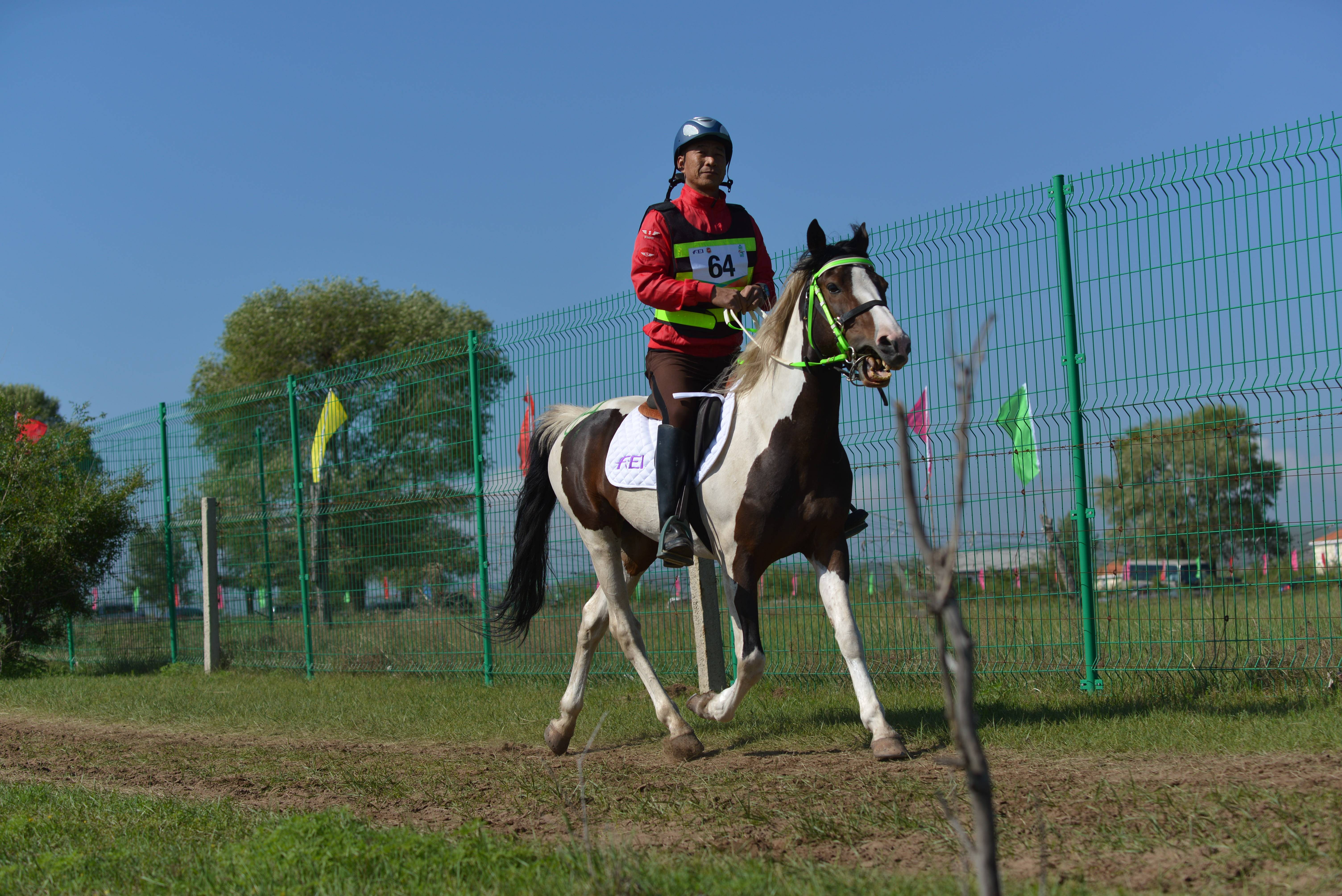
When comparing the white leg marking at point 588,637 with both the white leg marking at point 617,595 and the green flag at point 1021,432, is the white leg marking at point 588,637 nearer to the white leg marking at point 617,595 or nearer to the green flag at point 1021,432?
the white leg marking at point 617,595

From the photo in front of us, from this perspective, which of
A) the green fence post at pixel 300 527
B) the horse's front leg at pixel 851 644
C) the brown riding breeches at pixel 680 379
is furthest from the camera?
the green fence post at pixel 300 527

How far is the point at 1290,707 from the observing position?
5520mm

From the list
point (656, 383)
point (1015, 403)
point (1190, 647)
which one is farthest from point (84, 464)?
point (1190, 647)

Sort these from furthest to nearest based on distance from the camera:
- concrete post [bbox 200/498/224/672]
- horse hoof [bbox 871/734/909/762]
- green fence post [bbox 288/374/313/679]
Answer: concrete post [bbox 200/498/224/672]
green fence post [bbox 288/374/313/679]
horse hoof [bbox 871/734/909/762]

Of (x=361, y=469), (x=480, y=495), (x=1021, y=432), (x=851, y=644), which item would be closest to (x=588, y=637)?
(x=851, y=644)

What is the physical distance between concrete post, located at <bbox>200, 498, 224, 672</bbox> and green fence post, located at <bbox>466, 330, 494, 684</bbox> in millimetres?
4834

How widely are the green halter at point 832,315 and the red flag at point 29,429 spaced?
13.1 meters

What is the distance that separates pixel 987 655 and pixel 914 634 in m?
0.52

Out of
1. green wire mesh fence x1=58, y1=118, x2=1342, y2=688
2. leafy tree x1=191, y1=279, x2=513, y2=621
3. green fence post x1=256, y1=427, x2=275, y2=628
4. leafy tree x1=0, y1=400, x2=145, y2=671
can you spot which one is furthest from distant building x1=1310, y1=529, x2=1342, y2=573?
leafy tree x1=0, y1=400, x2=145, y2=671

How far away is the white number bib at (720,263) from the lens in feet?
19.7

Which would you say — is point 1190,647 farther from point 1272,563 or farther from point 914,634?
point 914,634

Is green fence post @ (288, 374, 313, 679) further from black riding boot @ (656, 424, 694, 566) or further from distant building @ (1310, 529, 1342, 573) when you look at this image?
distant building @ (1310, 529, 1342, 573)

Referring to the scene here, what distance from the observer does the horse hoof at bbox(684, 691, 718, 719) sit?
18.1ft

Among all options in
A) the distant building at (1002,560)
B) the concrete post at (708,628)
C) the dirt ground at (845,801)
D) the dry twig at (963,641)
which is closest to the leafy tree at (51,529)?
the dirt ground at (845,801)
